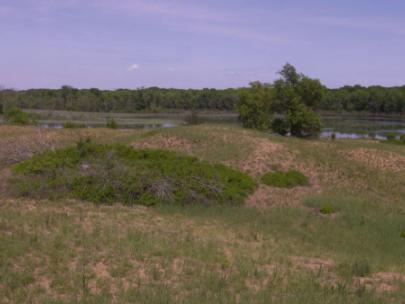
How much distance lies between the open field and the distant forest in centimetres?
7484

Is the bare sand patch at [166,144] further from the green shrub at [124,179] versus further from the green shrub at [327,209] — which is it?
the green shrub at [327,209]

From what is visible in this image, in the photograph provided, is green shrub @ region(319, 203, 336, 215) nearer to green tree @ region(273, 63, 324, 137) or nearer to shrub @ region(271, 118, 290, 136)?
green tree @ region(273, 63, 324, 137)

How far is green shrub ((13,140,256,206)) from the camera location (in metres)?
16.2

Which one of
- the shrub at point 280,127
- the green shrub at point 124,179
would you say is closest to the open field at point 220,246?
the green shrub at point 124,179

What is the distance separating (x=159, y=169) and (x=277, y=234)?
6068 millimetres

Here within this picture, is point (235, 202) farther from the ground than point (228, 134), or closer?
closer

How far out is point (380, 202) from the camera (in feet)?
63.9

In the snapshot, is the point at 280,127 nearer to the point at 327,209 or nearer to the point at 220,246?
the point at 327,209

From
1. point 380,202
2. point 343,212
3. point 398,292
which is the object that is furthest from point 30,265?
point 380,202

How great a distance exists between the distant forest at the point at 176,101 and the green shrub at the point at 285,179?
2808 inches

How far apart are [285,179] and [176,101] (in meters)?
82.2

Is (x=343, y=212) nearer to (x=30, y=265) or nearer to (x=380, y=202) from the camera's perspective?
(x=380, y=202)

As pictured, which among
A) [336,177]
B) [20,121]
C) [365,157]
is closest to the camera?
[336,177]

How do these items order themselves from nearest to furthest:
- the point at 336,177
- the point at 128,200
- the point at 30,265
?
the point at 30,265
the point at 128,200
the point at 336,177
